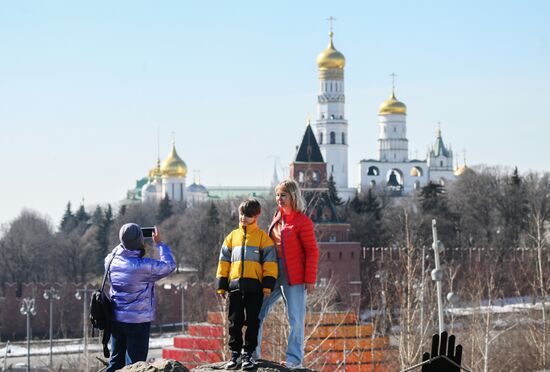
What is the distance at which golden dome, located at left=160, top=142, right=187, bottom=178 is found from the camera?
132 meters

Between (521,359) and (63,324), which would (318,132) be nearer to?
(63,324)

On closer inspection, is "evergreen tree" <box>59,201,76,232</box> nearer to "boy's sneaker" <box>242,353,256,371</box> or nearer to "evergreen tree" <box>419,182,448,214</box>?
"evergreen tree" <box>419,182,448,214</box>

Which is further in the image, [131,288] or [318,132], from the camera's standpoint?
[318,132]

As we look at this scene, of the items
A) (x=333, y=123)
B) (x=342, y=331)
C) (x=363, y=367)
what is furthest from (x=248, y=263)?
(x=333, y=123)

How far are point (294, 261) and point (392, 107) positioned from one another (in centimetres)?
12197

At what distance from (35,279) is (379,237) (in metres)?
17.8

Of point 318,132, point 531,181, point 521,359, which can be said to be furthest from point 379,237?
point 318,132

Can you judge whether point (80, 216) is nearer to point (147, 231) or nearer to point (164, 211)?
point (164, 211)

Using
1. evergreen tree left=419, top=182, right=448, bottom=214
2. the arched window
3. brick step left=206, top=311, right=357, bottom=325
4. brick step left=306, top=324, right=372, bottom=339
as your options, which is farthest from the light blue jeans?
the arched window

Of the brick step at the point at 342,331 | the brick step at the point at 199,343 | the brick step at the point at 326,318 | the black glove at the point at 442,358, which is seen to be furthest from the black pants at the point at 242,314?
the brick step at the point at 326,318

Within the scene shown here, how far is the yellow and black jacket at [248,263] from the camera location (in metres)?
10.4

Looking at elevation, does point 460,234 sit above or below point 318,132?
below

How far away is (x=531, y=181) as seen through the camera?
92688mm

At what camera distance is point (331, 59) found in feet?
398
